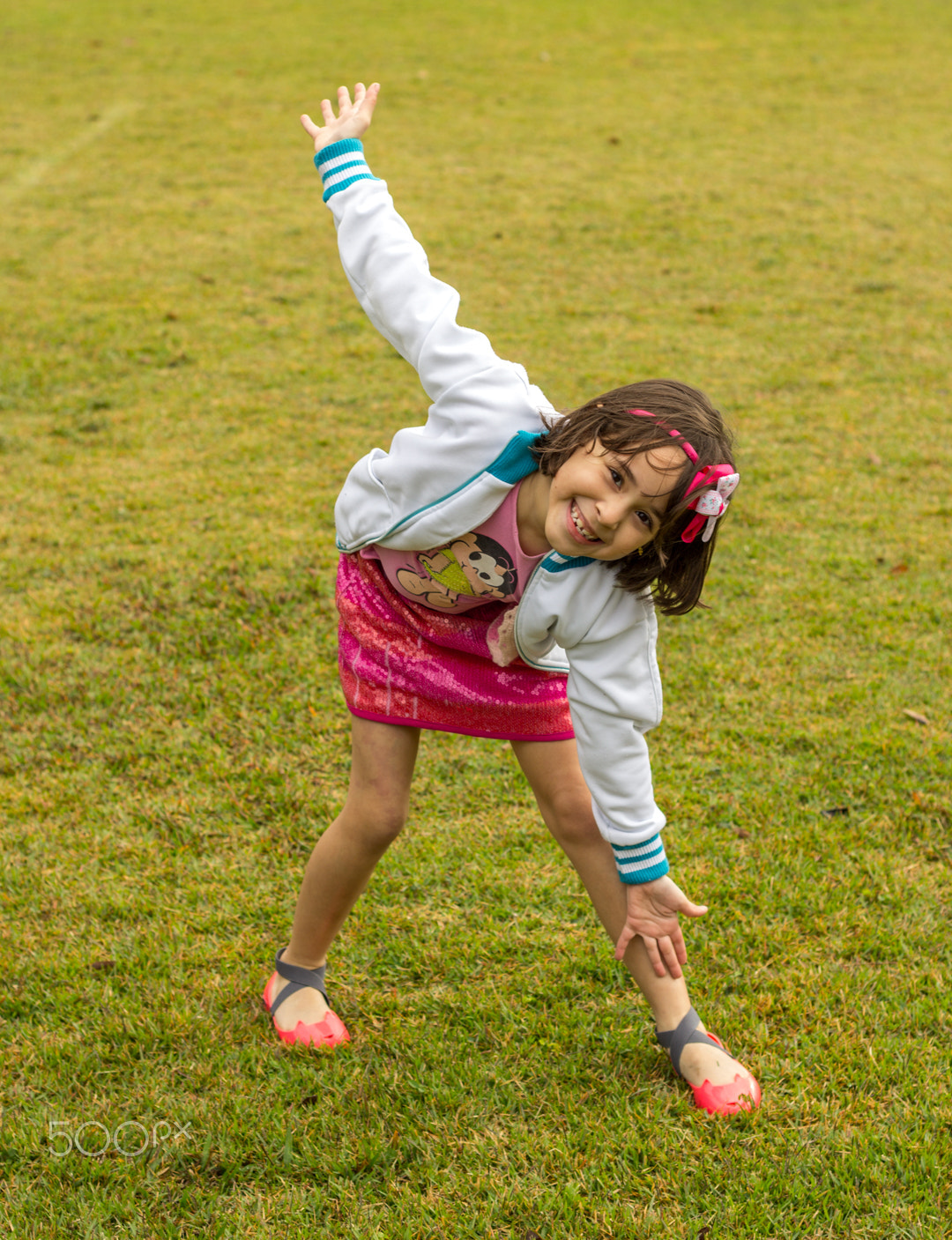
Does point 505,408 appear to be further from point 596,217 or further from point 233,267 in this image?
point 596,217

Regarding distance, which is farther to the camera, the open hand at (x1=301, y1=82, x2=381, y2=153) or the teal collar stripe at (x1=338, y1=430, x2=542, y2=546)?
the open hand at (x1=301, y1=82, x2=381, y2=153)

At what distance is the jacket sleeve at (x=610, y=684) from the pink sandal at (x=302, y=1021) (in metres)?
0.80

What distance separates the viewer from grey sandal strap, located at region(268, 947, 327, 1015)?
2.52 metres

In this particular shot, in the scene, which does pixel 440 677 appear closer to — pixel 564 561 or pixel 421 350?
pixel 564 561

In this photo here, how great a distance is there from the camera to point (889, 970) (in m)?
2.63

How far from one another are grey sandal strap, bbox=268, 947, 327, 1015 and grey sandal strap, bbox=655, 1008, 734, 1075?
2.45 ft

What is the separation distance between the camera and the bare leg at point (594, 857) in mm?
2332

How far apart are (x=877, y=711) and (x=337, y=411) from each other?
10.3ft

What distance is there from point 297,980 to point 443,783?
88 cm

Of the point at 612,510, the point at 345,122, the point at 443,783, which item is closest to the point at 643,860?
the point at 612,510

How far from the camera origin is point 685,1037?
7.70ft

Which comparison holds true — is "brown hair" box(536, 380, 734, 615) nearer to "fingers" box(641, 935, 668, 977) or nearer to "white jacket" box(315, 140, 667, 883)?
"white jacket" box(315, 140, 667, 883)

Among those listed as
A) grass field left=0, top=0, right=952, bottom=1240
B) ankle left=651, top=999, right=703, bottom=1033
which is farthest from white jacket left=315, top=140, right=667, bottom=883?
grass field left=0, top=0, right=952, bottom=1240

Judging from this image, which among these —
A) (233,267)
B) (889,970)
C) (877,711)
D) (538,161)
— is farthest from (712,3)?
(889,970)
